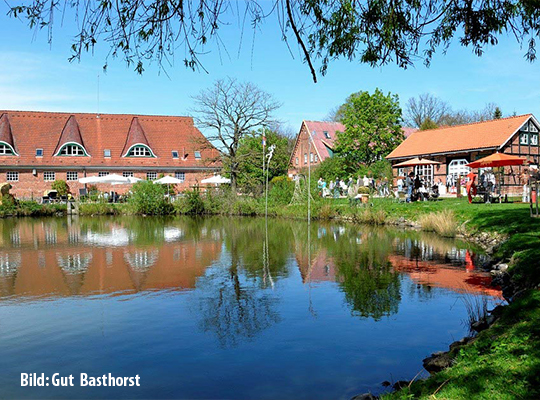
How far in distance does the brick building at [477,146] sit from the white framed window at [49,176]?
30667 mm

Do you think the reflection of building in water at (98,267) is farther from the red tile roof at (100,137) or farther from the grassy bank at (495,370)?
the red tile roof at (100,137)

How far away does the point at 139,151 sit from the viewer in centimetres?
5016

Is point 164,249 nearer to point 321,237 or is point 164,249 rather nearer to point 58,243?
point 58,243

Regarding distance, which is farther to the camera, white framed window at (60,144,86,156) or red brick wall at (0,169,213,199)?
white framed window at (60,144,86,156)

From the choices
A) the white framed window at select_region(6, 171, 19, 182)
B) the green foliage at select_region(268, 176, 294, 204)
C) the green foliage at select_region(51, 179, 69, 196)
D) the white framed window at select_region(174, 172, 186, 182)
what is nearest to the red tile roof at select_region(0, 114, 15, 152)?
the white framed window at select_region(6, 171, 19, 182)

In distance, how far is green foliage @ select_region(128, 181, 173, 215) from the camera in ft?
123

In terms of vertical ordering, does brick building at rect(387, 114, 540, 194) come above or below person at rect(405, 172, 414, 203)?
above

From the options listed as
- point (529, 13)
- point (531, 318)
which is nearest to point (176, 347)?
point (531, 318)

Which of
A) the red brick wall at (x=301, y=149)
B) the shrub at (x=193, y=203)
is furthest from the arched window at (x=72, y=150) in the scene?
the red brick wall at (x=301, y=149)

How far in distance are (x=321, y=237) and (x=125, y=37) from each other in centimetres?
1543

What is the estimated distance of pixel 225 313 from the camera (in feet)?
30.0

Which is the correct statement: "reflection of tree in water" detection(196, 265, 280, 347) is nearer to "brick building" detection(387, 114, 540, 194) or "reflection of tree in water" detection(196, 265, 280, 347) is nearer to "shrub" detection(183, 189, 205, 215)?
"shrub" detection(183, 189, 205, 215)

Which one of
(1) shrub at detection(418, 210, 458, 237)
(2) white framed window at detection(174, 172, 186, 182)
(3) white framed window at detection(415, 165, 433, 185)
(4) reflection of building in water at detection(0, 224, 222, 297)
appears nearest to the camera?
(4) reflection of building in water at detection(0, 224, 222, 297)

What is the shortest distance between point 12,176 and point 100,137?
8.66 metres
